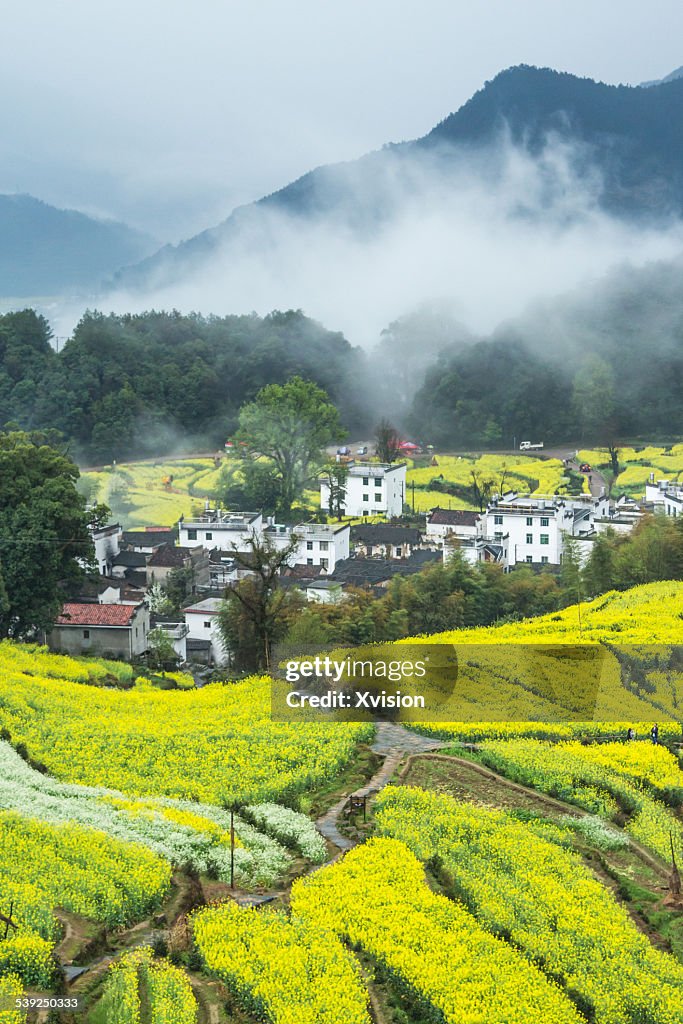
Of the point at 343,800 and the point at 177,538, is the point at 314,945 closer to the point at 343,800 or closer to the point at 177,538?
the point at 343,800

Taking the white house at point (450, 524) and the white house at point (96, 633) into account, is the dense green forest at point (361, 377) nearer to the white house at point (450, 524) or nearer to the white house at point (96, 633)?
the white house at point (450, 524)

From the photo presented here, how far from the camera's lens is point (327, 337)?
310 feet

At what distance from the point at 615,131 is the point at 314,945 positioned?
176m

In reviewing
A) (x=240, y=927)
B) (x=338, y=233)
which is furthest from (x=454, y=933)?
(x=338, y=233)

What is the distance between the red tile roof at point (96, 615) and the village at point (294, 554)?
29 millimetres

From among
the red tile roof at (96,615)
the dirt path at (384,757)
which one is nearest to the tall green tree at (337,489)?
the red tile roof at (96,615)

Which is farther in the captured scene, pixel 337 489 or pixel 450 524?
pixel 337 489

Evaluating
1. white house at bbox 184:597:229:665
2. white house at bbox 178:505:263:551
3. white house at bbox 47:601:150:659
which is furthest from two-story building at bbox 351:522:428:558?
white house at bbox 47:601:150:659

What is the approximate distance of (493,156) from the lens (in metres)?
175

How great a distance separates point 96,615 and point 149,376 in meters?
51.3
